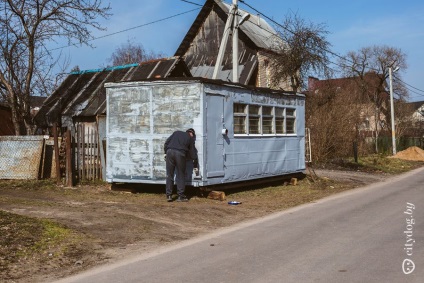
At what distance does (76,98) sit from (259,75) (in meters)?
14.4

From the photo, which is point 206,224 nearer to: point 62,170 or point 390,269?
point 390,269

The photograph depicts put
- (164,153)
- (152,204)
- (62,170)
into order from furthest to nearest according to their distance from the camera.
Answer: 1. (62,170)
2. (164,153)
3. (152,204)

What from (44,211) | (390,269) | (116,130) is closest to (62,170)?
(116,130)

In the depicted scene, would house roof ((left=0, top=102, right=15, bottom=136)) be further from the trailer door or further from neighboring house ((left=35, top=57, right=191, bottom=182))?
the trailer door

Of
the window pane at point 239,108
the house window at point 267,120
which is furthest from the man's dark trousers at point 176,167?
the house window at point 267,120

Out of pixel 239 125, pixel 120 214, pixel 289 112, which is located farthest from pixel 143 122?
pixel 289 112

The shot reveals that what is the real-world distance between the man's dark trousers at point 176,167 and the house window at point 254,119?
3.23m

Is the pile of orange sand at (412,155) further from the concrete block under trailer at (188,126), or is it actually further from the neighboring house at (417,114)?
the concrete block under trailer at (188,126)

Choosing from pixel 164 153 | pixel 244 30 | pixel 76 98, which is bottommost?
pixel 164 153

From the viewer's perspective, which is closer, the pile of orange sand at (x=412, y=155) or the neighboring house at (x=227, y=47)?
the neighboring house at (x=227, y=47)

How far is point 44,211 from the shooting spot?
32.3ft

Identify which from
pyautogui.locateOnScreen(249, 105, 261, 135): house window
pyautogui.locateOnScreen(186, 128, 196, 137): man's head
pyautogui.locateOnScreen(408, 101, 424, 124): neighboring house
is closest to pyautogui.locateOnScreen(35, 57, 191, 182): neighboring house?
pyautogui.locateOnScreen(249, 105, 261, 135): house window

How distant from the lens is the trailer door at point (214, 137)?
41.6ft

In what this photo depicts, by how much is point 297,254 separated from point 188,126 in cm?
643
